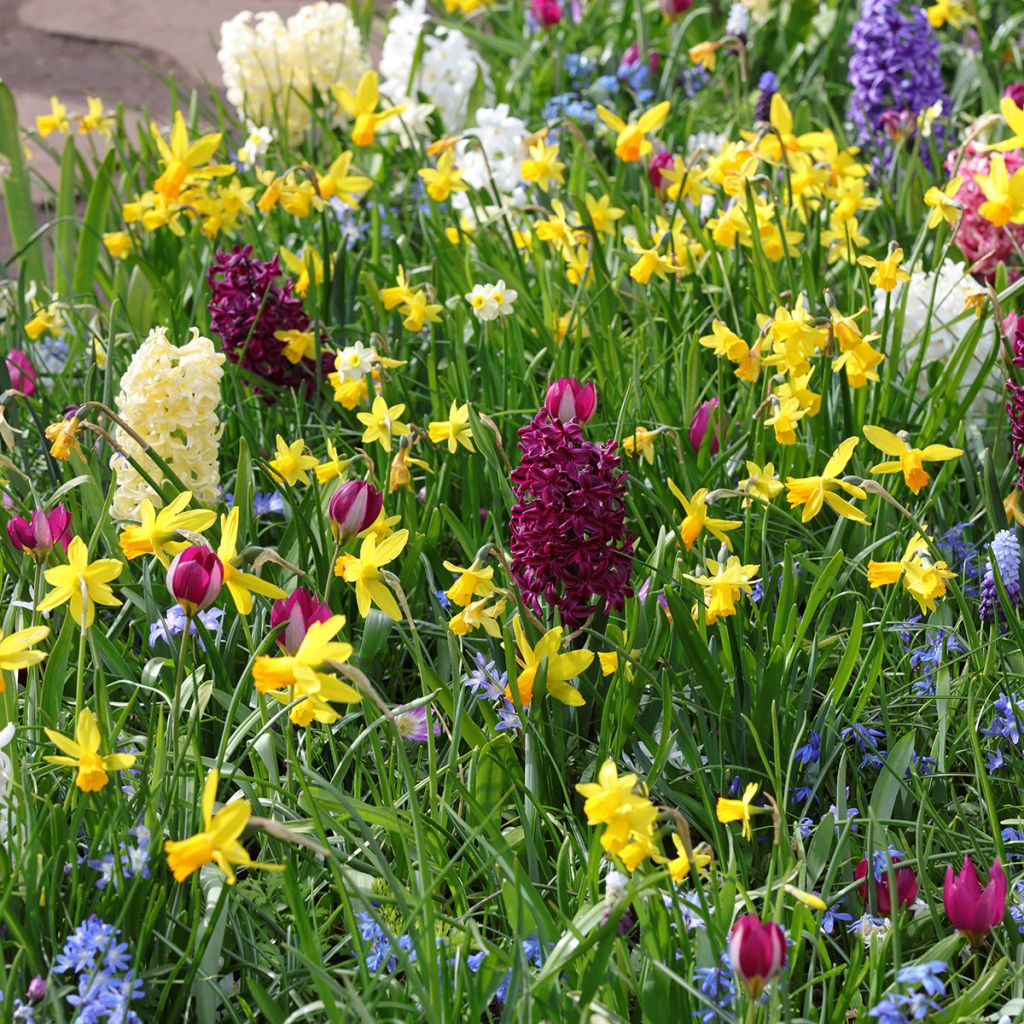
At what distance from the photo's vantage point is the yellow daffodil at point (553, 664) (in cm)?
138

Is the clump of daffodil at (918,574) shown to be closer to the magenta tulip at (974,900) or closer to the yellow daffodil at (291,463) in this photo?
the magenta tulip at (974,900)

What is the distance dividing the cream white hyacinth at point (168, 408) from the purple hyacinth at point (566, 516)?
1.68 ft

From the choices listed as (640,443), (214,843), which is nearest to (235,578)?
(214,843)

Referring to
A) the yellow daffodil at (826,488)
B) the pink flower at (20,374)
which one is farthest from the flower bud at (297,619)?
the pink flower at (20,374)

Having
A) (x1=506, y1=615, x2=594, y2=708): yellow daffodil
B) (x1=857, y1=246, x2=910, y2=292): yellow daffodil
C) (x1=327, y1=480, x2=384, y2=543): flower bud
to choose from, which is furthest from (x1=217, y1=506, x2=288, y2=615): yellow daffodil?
(x1=857, y1=246, x2=910, y2=292): yellow daffodil

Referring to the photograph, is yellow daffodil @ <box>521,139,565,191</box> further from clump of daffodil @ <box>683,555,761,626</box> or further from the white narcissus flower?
clump of daffodil @ <box>683,555,761,626</box>

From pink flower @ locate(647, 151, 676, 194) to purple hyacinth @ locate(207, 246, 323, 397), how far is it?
85cm

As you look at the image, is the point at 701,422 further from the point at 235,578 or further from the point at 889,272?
the point at 235,578

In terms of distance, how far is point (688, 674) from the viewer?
5.29 feet

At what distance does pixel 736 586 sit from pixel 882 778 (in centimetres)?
28

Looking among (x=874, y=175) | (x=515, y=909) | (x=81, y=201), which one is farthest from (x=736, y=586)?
(x=81, y=201)

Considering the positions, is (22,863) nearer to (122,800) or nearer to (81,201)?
(122,800)

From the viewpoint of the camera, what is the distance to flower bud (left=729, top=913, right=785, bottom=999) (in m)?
1.01

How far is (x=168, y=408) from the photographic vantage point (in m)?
1.71
